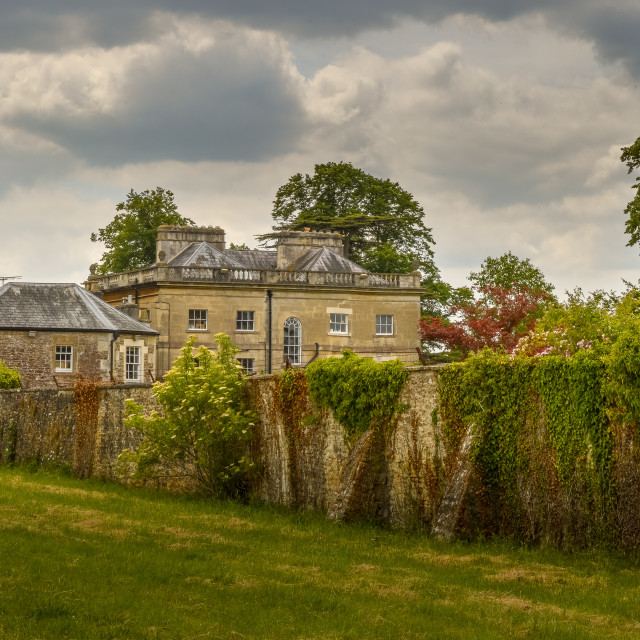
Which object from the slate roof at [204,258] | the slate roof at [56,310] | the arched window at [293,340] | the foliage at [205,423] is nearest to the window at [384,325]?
the arched window at [293,340]

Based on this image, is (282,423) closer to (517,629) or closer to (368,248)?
(517,629)

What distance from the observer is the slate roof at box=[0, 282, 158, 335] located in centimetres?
4150

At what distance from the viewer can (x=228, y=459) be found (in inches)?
832

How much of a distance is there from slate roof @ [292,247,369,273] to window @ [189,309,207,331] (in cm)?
539

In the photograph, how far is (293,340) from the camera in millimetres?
52062

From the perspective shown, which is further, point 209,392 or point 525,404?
point 209,392

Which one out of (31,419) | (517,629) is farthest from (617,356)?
(31,419)

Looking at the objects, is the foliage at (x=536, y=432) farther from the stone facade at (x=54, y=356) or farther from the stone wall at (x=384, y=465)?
the stone facade at (x=54, y=356)

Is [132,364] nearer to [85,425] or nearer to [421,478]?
[85,425]

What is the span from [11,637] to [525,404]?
26.1 ft

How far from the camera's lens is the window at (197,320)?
50.7 meters

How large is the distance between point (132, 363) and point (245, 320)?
29.2ft

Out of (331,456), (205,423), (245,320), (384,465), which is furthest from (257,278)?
(384,465)

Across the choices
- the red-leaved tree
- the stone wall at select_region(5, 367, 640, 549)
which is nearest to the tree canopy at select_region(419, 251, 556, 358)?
the red-leaved tree
